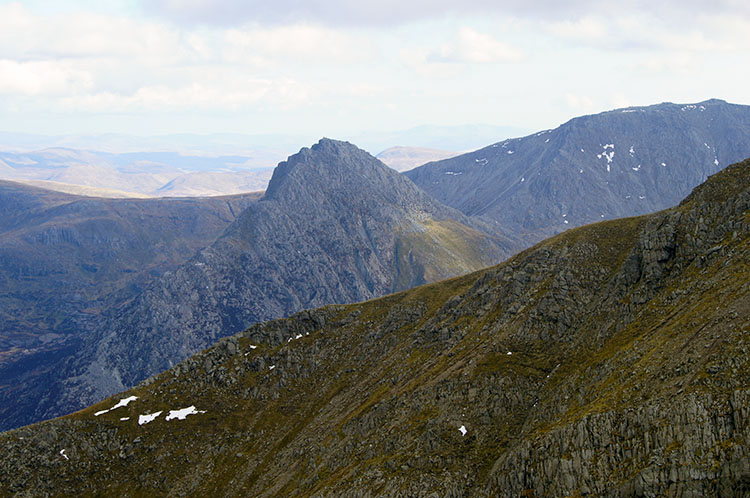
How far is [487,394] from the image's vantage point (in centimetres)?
7894

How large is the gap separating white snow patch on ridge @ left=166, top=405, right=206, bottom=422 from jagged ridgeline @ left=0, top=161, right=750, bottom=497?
65cm

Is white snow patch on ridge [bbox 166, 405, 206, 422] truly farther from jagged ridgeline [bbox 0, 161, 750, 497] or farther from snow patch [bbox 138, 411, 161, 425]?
snow patch [bbox 138, 411, 161, 425]

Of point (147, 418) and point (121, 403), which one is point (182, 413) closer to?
point (147, 418)

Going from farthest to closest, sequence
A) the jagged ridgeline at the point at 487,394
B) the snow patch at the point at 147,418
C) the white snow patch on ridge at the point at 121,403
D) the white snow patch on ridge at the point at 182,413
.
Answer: the white snow patch on ridge at the point at 182,413 → the white snow patch on ridge at the point at 121,403 → the snow patch at the point at 147,418 → the jagged ridgeline at the point at 487,394

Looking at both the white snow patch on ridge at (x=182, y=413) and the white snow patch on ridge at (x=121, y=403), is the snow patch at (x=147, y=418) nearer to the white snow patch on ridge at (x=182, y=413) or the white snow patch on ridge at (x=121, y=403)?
the white snow patch on ridge at (x=182, y=413)

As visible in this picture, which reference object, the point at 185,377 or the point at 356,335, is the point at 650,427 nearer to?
the point at 356,335

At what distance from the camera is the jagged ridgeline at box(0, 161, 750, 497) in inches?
2051

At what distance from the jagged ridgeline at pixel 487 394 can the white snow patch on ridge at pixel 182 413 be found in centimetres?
65

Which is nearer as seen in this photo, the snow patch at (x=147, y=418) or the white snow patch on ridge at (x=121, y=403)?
the snow patch at (x=147, y=418)

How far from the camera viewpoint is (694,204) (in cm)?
8356

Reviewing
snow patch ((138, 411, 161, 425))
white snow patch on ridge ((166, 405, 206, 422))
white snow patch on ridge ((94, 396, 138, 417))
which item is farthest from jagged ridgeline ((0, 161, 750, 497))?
white snow patch on ridge ((94, 396, 138, 417))

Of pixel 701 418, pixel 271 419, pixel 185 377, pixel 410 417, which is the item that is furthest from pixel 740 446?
pixel 185 377

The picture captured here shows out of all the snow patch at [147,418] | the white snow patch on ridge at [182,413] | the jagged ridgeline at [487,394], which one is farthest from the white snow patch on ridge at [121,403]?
the white snow patch on ridge at [182,413]

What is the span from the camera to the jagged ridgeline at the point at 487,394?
171 ft
